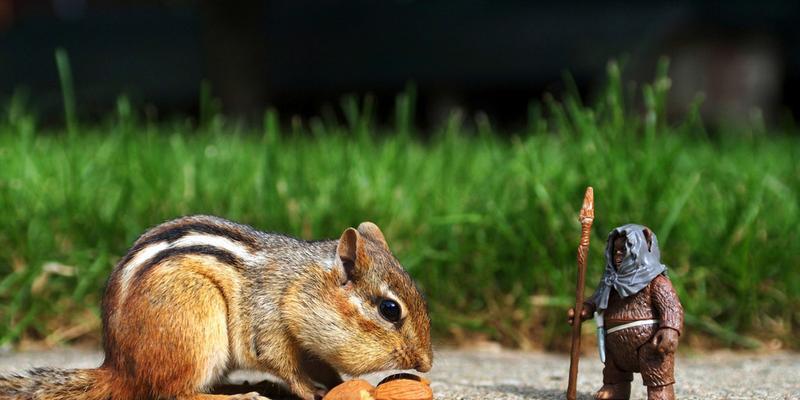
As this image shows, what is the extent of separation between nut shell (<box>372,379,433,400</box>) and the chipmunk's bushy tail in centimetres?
86

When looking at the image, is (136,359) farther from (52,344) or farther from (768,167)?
(768,167)

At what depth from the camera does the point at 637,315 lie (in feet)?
8.68

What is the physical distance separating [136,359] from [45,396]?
32 centimetres

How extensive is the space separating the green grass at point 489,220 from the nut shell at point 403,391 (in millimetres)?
1755

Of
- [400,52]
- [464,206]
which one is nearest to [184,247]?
[464,206]

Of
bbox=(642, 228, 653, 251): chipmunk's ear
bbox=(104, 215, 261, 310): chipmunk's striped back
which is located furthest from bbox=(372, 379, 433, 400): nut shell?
bbox=(642, 228, 653, 251): chipmunk's ear

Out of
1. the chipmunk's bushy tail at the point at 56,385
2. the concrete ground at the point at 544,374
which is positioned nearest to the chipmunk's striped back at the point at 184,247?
the chipmunk's bushy tail at the point at 56,385

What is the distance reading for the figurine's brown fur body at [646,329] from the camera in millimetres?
2607

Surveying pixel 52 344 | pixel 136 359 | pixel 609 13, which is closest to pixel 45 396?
pixel 136 359

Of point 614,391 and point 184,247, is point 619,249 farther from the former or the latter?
point 184,247

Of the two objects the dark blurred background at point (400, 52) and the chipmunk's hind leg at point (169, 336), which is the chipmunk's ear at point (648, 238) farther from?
the dark blurred background at point (400, 52)

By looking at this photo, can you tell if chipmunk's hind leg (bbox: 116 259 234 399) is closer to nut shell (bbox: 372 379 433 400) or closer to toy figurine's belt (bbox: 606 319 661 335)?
nut shell (bbox: 372 379 433 400)

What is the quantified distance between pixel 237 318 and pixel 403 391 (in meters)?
0.61

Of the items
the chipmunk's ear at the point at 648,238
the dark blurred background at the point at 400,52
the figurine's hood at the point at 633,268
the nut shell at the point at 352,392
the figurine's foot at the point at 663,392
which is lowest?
the nut shell at the point at 352,392
